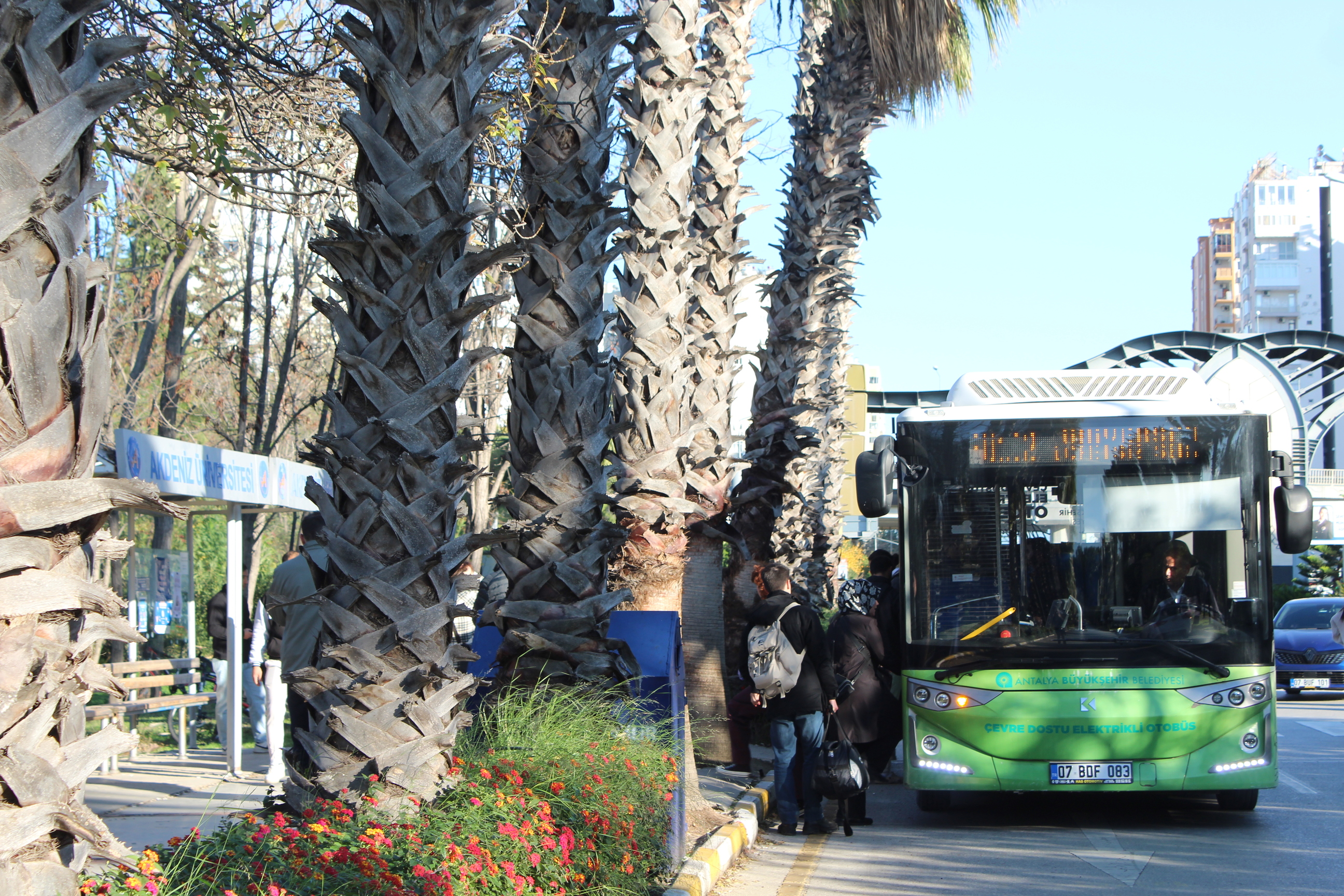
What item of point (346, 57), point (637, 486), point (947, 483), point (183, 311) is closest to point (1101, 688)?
point (947, 483)

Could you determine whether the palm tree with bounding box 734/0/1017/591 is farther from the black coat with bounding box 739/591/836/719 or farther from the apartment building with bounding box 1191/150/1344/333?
the apartment building with bounding box 1191/150/1344/333

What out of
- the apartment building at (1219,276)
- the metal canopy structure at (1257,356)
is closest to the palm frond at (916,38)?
the metal canopy structure at (1257,356)

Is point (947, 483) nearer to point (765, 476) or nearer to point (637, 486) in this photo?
point (637, 486)

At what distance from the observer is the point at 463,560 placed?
530 centimetres

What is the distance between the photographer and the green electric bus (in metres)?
9.28

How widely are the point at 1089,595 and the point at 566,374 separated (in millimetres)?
4507

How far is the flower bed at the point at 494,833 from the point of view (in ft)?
13.8

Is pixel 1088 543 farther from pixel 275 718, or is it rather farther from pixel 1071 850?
pixel 275 718

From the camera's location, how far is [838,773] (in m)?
9.08

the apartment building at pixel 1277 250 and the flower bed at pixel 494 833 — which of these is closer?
the flower bed at pixel 494 833

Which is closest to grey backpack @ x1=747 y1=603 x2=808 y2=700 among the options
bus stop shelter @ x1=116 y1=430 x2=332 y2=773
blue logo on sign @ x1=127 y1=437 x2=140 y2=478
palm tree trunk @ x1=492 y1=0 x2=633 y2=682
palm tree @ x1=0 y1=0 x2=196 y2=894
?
palm tree trunk @ x1=492 y1=0 x2=633 y2=682

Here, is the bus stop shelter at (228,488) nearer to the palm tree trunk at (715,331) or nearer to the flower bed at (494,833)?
the flower bed at (494,833)

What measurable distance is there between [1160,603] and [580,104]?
5604 millimetres

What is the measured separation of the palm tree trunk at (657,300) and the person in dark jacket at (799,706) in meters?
0.97
